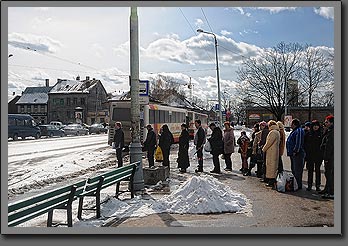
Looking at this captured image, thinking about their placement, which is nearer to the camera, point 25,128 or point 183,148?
point 183,148

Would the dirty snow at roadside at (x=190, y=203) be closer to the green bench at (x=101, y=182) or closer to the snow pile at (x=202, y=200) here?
the snow pile at (x=202, y=200)

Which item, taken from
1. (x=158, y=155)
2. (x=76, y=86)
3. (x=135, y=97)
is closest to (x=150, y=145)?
(x=158, y=155)

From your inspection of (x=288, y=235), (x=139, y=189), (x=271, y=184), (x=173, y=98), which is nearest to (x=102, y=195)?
(x=139, y=189)

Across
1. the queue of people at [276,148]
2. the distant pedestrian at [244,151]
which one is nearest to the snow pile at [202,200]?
the queue of people at [276,148]

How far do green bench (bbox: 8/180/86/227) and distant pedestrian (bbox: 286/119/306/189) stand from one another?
17.8 ft

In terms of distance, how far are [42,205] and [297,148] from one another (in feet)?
20.8

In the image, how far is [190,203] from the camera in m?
8.64

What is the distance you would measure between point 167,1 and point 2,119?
3168 millimetres

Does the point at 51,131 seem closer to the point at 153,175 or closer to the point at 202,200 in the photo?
the point at 153,175

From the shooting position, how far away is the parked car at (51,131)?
148ft

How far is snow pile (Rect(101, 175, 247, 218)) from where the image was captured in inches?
329

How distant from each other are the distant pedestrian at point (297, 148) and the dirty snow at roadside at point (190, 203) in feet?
6.42

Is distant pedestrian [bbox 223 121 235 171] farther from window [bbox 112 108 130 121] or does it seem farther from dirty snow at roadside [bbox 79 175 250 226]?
window [bbox 112 108 130 121]

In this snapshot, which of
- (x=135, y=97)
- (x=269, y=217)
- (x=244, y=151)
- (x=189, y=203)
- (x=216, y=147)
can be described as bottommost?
(x=269, y=217)
